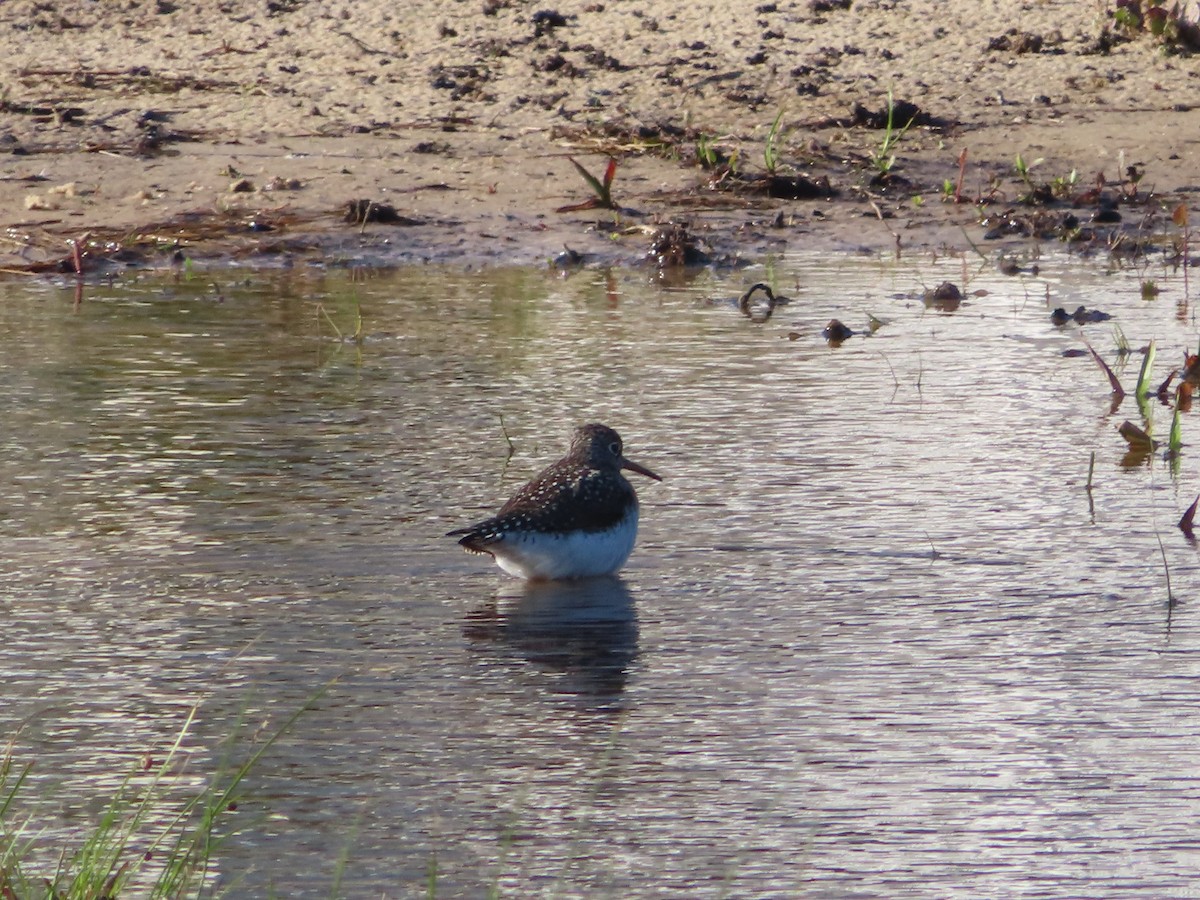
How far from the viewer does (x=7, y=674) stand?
5602 mm

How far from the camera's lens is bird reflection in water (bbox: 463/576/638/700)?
18.7 feet

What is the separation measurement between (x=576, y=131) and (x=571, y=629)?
8.34 metres

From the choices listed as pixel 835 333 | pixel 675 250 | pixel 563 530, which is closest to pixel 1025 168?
pixel 675 250

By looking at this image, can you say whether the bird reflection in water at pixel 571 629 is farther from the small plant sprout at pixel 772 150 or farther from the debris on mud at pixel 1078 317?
the small plant sprout at pixel 772 150

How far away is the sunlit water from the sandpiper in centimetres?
12

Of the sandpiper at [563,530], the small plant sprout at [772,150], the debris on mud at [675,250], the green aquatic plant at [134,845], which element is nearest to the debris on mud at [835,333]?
the debris on mud at [675,250]

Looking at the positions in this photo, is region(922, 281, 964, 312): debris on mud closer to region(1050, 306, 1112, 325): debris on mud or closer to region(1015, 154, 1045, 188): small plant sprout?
region(1050, 306, 1112, 325): debris on mud

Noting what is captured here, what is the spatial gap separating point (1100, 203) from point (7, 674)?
9328 mm

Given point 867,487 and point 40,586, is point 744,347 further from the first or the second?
point 40,586

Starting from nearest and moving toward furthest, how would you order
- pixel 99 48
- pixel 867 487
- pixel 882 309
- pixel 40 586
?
pixel 40 586, pixel 867 487, pixel 882 309, pixel 99 48

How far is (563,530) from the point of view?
6.51 meters

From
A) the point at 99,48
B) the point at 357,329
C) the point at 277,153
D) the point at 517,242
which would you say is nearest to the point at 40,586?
the point at 357,329

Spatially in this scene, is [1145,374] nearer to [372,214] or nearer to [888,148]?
[888,148]

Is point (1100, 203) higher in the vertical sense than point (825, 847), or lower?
higher
